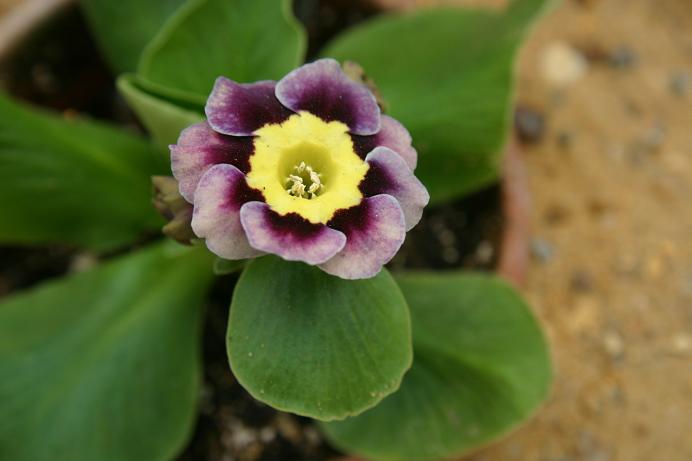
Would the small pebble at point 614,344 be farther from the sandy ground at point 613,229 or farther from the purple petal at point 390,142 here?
the purple petal at point 390,142

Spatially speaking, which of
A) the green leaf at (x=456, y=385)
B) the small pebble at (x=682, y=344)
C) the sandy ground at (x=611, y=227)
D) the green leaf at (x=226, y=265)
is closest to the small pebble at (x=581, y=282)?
the sandy ground at (x=611, y=227)

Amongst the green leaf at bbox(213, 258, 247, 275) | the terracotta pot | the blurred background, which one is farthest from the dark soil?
the green leaf at bbox(213, 258, 247, 275)

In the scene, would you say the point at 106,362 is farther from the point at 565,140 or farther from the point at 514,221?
the point at 565,140

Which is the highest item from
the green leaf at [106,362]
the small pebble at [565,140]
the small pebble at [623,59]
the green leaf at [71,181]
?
the green leaf at [71,181]

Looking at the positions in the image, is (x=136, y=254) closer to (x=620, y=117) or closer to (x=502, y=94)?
(x=502, y=94)

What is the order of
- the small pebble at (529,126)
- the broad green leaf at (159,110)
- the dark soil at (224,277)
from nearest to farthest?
1. the broad green leaf at (159,110)
2. the dark soil at (224,277)
3. the small pebble at (529,126)

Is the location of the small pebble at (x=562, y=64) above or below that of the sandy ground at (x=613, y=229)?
above
